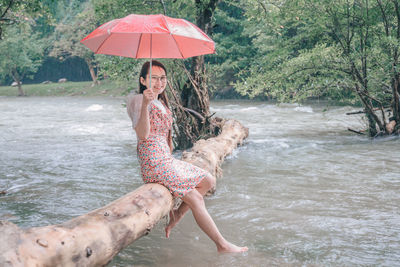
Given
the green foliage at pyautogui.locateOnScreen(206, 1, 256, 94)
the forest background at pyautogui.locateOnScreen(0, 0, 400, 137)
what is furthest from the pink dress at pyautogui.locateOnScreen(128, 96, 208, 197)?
the green foliage at pyautogui.locateOnScreen(206, 1, 256, 94)

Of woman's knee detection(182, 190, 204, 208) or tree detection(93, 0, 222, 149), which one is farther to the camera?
tree detection(93, 0, 222, 149)

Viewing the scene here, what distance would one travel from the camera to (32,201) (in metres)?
6.09

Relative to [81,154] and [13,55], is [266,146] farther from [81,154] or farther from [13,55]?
[13,55]

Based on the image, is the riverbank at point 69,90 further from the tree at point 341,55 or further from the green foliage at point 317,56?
the tree at point 341,55

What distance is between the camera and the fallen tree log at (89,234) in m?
2.50

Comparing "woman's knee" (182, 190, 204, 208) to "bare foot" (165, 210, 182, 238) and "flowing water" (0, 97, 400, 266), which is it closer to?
"bare foot" (165, 210, 182, 238)

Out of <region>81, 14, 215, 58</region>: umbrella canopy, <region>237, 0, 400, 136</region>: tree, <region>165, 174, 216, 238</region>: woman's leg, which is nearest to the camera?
<region>81, 14, 215, 58</region>: umbrella canopy

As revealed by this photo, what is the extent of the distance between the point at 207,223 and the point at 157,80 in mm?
1476

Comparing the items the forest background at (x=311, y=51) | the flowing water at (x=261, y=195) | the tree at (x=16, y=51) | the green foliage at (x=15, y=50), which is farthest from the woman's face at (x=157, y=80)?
the green foliage at (x=15, y=50)

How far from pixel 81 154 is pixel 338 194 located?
6207mm

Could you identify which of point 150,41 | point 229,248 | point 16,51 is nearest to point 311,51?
point 150,41

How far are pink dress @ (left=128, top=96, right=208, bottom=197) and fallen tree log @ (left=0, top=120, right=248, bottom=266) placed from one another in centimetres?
10

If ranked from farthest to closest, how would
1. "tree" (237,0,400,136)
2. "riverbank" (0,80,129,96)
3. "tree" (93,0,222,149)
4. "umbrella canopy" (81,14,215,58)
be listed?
1. "riverbank" (0,80,129,96)
2. "tree" (237,0,400,136)
3. "tree" (93,0,222,149)
4. "umbrella canopy" (81,14,215,58)

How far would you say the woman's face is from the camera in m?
4.16
